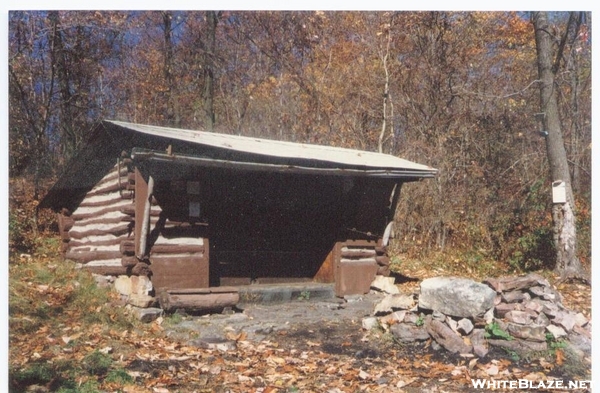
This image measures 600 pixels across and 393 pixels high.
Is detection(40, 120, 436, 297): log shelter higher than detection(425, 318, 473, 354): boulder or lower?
higher

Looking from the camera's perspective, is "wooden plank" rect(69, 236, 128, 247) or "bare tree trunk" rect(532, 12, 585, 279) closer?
"wooden plank" rect(69, 236, 128, 247)

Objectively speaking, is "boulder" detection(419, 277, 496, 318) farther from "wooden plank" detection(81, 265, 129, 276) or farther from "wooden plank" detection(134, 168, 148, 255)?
"wooden plank" detection(81, 265, 129, 276)

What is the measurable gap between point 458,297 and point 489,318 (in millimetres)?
473

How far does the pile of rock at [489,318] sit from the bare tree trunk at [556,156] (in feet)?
9.51

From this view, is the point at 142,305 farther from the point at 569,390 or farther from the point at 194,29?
the point at 194,29

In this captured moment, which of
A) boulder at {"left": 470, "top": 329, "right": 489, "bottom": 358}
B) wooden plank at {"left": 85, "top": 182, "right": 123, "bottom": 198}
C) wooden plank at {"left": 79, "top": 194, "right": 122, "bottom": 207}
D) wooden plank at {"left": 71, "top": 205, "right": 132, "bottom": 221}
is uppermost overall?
wooden plank at {"left": 85, "top": 182, "right": 123, "bottom": 198}

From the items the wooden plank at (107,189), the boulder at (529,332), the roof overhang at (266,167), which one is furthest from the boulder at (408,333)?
the wooden plank at (107,189)

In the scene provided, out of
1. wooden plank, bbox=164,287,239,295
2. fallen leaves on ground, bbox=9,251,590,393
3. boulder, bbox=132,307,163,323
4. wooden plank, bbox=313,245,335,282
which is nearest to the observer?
fallen leaves on ground, bbox=9,251,590,393

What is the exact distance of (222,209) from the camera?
9.94m

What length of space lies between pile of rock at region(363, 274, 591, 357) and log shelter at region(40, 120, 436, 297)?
3292mm

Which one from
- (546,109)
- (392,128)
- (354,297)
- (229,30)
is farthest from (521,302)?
(229,30)

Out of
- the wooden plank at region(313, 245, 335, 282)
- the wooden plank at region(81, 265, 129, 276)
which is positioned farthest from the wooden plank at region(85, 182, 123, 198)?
the wooden plank at region(313, 245, 335, 282)

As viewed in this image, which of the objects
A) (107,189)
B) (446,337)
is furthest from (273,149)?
(446,337)

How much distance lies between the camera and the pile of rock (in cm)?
611
